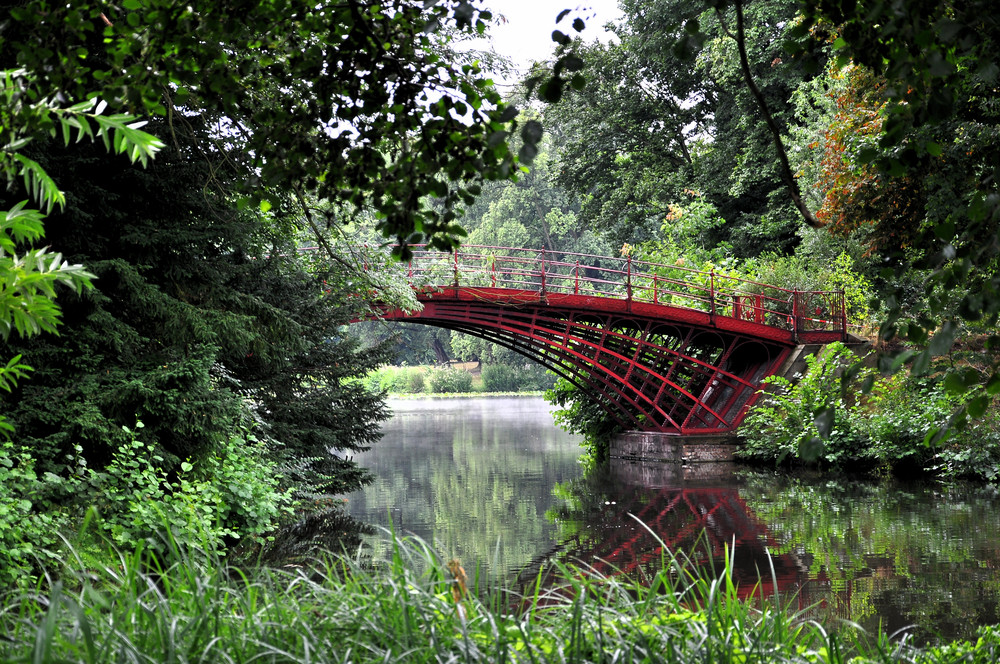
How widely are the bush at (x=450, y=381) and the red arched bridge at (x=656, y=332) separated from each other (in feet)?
99.7

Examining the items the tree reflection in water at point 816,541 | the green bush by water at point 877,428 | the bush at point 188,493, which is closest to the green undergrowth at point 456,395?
the green bush by water at point 877,428

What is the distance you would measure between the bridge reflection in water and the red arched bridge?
13.8ft

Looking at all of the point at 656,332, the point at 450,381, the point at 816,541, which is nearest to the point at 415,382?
the point at 450,381

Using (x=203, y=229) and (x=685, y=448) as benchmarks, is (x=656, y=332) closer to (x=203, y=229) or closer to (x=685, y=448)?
(x=685, y=448)

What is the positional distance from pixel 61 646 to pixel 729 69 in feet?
68.7

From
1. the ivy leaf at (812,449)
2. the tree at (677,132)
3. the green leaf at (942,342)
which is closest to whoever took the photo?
the green leaf at (942,342)

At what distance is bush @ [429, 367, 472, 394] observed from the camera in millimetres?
50094

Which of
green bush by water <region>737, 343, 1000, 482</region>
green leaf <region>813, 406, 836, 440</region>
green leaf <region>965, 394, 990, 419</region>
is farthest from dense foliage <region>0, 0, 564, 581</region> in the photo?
green bush by water <region>737, 343, 1000, 482</region>

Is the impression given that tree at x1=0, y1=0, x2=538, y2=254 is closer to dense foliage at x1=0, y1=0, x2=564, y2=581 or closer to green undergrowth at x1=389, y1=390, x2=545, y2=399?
dense foliage at x1=0, y1=0, x2=564, y2=581

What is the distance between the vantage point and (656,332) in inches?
755

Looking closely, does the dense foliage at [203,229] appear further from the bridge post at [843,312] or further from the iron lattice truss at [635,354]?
the bridge post at [843,312]

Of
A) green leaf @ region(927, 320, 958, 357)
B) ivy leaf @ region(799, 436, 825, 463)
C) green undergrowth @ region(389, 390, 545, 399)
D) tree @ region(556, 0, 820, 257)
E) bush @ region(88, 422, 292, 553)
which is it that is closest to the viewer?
green leaf @ region(927, 320, 958, 357)

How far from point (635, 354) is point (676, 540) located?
9083 mm

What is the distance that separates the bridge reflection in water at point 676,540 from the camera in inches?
297
